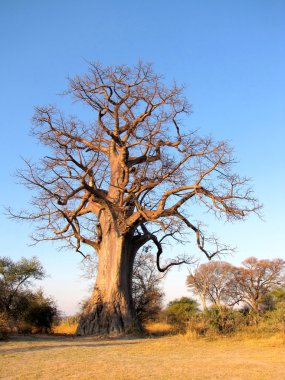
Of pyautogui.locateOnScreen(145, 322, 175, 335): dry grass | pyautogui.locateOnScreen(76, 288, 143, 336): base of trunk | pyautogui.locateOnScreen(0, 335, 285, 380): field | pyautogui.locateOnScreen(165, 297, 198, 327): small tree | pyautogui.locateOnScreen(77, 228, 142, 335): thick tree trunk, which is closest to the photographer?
pyautogui.locateOnScreen(0, 335, 285, 380): field

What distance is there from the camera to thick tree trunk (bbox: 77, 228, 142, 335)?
10.3 m

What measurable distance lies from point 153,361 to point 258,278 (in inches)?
932

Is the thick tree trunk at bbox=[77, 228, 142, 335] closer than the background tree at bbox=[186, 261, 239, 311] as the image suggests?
Yes

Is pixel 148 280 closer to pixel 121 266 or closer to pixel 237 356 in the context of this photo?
pixel 121 266

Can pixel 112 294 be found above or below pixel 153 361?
above

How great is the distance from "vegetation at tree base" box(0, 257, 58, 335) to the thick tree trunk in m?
2.25

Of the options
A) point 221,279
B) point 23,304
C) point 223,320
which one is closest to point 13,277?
point 23,304

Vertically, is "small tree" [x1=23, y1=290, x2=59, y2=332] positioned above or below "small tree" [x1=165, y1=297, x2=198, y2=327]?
below

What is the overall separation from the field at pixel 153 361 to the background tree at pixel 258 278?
19982 mm

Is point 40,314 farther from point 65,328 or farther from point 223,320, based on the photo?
point 223,320

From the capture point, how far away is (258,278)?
90.6 feet

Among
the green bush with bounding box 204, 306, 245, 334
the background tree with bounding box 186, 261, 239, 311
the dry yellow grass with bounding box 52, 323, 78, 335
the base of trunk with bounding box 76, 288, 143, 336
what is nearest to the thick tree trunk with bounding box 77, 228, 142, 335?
the base of trunk with bounding box 76, 288, 143, 336

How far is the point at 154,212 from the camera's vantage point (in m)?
10.7

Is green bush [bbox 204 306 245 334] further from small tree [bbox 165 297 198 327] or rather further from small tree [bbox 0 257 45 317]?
small tree [bbox 165 297 198 327]
